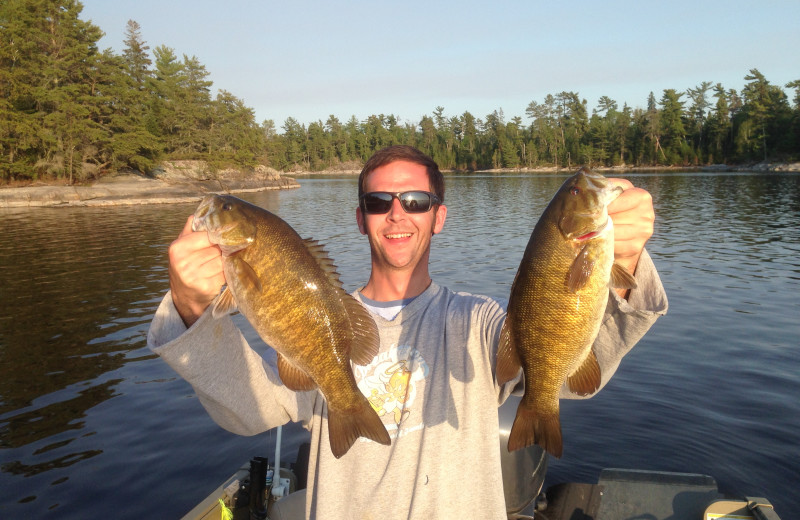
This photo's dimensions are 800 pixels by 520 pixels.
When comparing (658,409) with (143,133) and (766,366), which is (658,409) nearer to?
(766,366)

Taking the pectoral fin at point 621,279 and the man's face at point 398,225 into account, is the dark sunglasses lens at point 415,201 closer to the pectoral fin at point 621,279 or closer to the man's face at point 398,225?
the man's face at point 398,225

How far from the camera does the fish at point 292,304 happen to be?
2242mm

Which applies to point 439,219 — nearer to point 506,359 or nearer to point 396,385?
point 396,385

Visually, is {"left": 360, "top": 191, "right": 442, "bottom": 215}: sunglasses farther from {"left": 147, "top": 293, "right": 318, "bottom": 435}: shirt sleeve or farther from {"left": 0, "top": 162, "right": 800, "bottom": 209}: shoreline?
{"left": 0, "top": 162, "right": 800, "bottom": 209}: shoreline

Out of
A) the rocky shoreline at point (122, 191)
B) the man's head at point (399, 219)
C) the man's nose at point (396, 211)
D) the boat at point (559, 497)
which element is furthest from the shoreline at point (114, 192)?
the man's nose at point (396, 211)

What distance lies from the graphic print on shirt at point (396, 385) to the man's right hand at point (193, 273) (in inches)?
36.3

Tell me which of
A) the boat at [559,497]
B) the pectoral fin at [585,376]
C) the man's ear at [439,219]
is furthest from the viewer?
the boat at [559,497]

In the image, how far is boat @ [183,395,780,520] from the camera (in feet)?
11.9

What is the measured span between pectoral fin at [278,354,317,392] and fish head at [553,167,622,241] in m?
1.29

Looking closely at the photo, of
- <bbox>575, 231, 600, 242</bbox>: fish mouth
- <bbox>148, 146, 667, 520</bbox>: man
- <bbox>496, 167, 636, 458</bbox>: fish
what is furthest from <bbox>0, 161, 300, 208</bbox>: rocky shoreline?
<bbox>575, 231, 600, 242</bbox>: fish mouth

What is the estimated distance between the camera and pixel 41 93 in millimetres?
43031

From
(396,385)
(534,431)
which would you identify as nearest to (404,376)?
(396,385)

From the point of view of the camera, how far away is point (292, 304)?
7.47ft

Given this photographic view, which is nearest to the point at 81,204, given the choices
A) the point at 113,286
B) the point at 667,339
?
the point at 113,286
